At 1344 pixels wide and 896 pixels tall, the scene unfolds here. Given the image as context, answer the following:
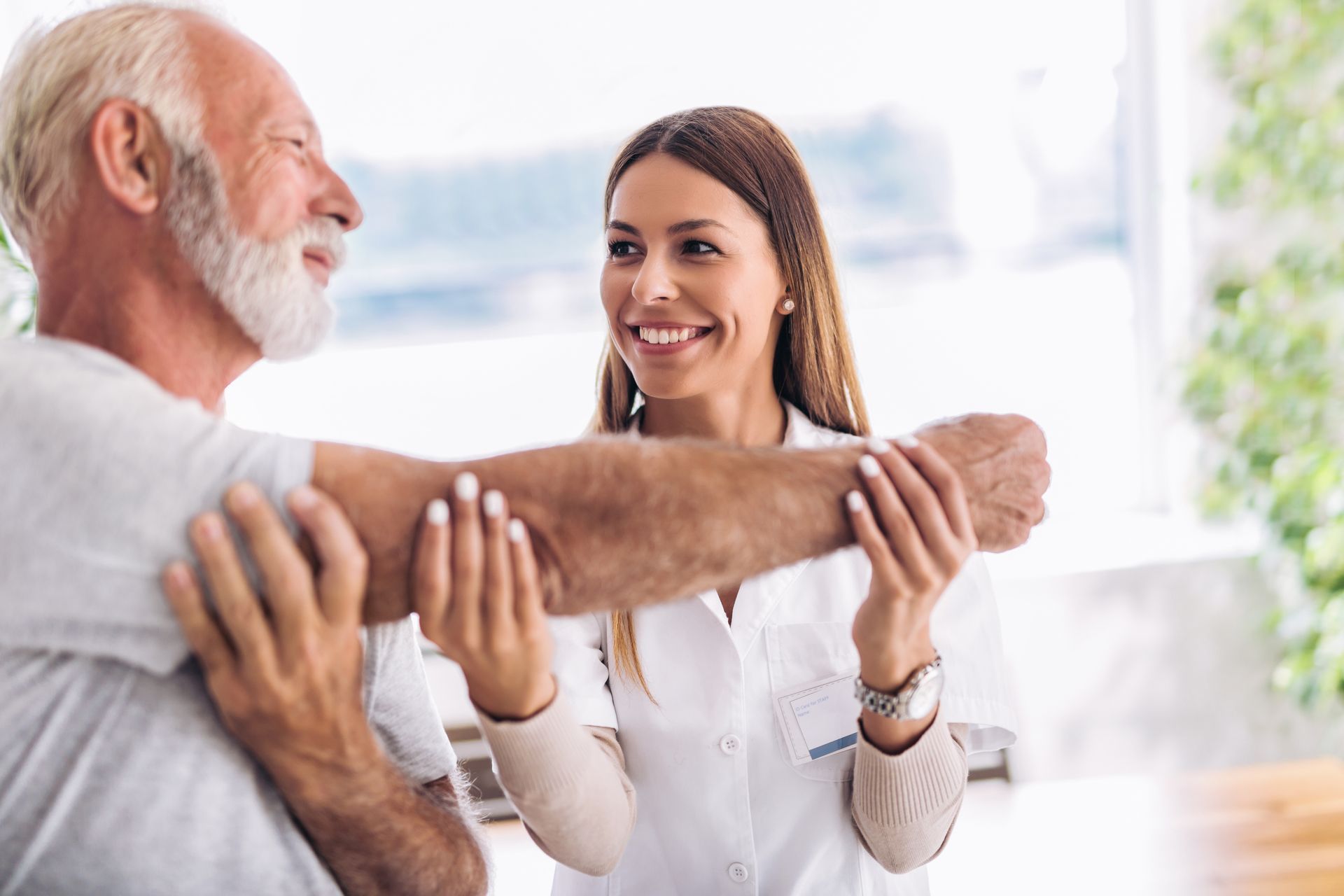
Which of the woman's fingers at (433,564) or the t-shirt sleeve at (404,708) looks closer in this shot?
the woman's fingers at (433,564)

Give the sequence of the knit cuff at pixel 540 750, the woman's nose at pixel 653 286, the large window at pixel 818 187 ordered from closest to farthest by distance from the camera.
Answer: the knit cuff at pixel 540 750 < the woman's nose at pixel 653 286 < the large window at pixel 818 187

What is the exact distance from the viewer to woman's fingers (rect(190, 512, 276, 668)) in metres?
0.76

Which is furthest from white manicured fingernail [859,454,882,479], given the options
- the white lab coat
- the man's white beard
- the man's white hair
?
the man's white hair

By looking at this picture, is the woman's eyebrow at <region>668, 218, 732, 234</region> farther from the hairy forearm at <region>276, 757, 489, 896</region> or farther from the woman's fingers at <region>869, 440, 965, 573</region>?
the hairy forearm at <region>276, 757, 489, 896</region>

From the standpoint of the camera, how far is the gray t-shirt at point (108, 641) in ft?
2.51

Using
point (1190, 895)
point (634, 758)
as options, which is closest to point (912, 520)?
point (634, 758)

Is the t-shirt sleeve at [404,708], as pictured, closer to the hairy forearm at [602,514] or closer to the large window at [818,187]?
the hairy forearm at [602,514]

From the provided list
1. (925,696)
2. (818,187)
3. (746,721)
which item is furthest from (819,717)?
(818,187)

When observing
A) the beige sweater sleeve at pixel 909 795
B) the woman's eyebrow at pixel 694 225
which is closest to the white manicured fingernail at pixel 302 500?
the beige sweater sleeve at pixel 909 795

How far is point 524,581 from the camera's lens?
33.2 inches

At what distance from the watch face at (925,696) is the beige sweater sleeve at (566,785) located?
0.37 meters

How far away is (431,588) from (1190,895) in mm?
1486

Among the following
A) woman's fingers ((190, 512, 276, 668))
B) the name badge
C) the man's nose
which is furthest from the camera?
the name badge

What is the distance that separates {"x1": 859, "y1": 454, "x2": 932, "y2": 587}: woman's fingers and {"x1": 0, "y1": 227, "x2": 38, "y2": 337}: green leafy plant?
1.89 m
